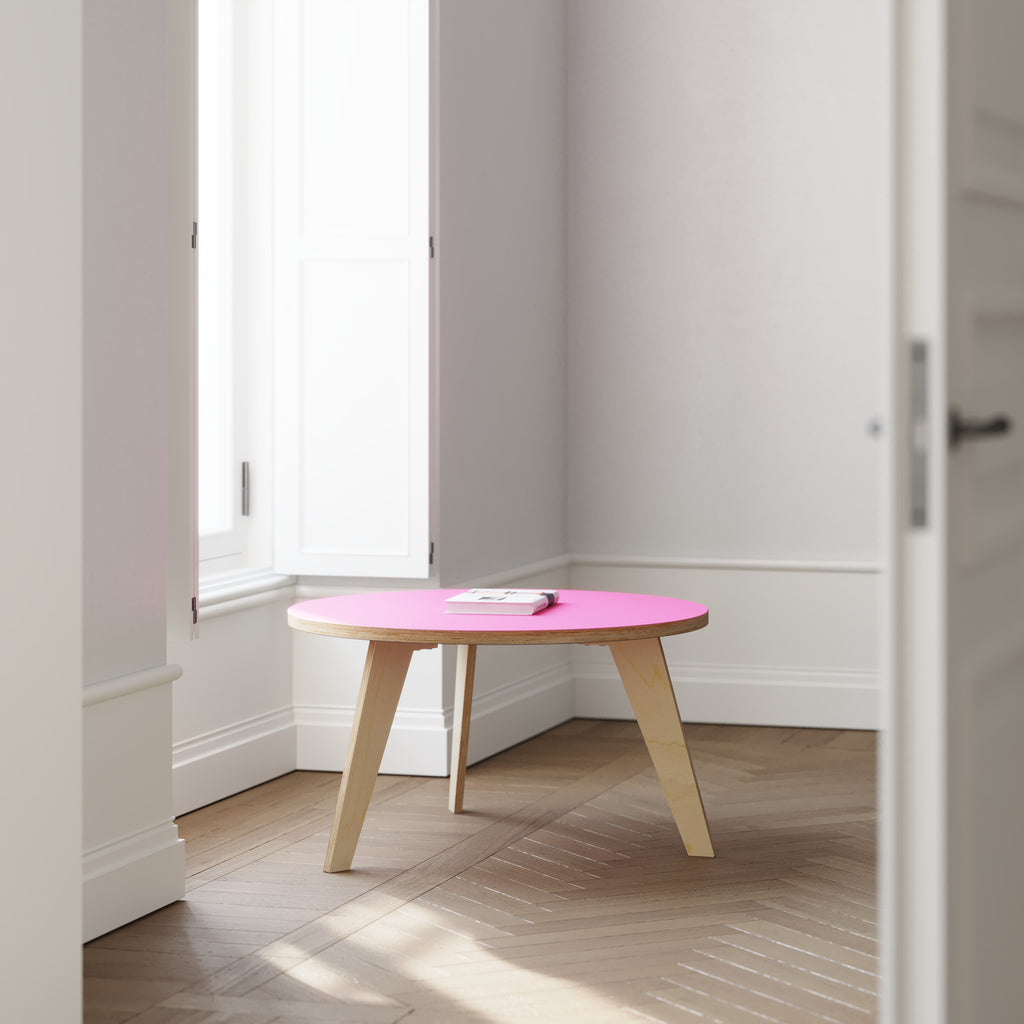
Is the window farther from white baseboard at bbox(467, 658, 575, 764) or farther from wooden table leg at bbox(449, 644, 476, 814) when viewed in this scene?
white baseboard at bbox(467, 658, 575, 764)

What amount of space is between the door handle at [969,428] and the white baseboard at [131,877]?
1.70 meters

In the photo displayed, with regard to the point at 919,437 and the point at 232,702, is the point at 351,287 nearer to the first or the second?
the point at 232,702

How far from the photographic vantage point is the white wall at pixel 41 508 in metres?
1.82

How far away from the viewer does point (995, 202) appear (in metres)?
1.49

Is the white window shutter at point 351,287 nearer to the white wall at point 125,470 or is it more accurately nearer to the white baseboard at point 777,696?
the white wall at point 125,470

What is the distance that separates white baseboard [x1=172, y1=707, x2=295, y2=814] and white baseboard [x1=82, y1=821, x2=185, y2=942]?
1.92 ft

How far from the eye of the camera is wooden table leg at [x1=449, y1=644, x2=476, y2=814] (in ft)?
10.8

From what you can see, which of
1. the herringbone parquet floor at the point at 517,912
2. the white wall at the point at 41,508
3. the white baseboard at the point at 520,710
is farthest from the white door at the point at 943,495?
the white baseboard at the point at 520,710

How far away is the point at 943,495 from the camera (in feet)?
4.56

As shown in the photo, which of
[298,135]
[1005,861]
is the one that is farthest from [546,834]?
[298,135]

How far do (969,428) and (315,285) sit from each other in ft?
8.46

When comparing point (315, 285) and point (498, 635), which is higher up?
point (315, 285)

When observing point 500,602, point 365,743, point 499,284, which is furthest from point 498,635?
point 499,284

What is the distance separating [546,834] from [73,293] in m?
1.74
